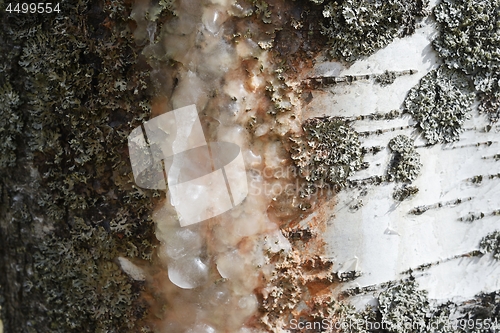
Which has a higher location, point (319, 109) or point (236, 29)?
point (236, 29)

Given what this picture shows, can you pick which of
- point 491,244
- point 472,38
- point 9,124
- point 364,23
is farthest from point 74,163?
point 491,244

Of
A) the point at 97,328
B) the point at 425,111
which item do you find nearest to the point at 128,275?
the point at 97,328

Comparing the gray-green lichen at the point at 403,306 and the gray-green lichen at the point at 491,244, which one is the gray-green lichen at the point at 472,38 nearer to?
the gray-green lichen at the point at 491,244

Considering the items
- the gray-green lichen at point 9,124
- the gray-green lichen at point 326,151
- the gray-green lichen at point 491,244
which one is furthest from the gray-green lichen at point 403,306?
the gray-green lichen at point 9,124

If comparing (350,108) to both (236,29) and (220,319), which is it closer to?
(236,29)

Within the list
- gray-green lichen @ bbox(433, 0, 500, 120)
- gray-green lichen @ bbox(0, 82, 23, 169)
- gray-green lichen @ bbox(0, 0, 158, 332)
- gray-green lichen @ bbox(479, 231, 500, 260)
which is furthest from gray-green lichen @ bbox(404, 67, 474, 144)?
gray-green lichen @ bbox(0, 82, 23, 169)
